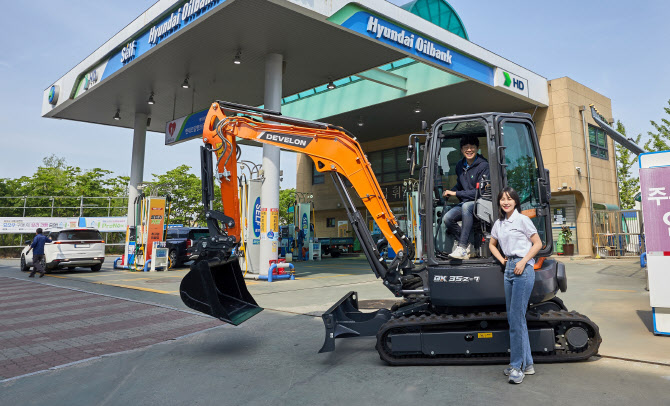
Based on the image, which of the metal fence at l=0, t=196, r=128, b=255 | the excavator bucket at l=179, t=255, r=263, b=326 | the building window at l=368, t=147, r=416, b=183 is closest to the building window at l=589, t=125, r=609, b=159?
the building window at l=368, t=147, r=416, b=183

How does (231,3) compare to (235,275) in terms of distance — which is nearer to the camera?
(235,275)

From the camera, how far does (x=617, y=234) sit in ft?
70.7

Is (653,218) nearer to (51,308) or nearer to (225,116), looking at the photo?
(225,116)

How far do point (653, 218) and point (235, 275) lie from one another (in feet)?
19.7

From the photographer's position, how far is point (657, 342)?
5344mm

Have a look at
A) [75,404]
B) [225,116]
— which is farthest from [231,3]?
[75,404]

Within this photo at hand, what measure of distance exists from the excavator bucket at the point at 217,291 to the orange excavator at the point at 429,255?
0.01m

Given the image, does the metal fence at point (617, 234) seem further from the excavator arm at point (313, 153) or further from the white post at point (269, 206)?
the excavator arm at point (313, 153)

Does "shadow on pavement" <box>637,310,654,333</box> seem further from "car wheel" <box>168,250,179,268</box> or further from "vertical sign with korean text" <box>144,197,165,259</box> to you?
"car wheel" <box>168,250,179,268</box>

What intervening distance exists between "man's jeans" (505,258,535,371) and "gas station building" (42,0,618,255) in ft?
33.5

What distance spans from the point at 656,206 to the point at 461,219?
321cm

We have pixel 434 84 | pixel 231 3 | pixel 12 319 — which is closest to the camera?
pixel 12 319

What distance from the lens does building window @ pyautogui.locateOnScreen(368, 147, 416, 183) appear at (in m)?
30.2

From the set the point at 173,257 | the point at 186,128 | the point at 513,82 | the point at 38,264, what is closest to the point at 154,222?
the point at 173,257
